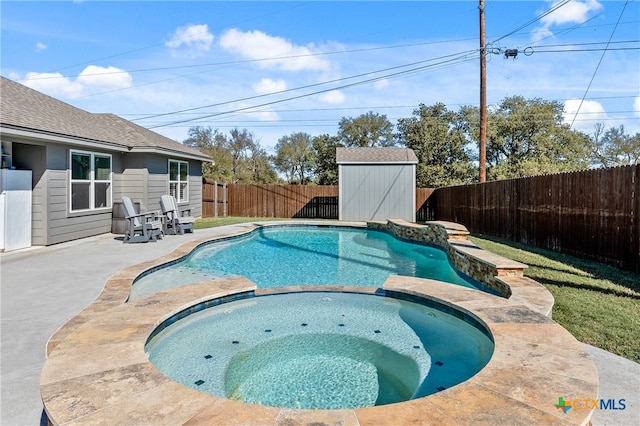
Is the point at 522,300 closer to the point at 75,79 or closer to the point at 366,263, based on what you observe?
the point at 366,263

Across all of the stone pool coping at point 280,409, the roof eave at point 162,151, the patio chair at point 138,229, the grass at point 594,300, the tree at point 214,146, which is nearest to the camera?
the stone pool coping at point 280,409

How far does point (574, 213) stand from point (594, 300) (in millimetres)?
3529

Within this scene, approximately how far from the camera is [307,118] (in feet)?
103

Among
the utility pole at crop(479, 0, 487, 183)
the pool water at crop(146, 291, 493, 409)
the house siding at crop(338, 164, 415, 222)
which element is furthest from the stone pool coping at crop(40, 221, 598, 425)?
the house siding at crop(338, 164, 415, 222)

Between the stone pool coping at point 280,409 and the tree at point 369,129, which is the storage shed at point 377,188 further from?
the tree at point 369,129

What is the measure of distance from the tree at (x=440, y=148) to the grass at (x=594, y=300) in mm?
19851

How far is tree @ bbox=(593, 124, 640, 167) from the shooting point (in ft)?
82.6

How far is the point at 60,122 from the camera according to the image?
9531 mm

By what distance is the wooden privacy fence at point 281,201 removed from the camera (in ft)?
60.7

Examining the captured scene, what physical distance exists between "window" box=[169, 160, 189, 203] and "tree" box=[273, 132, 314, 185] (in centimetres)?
1635

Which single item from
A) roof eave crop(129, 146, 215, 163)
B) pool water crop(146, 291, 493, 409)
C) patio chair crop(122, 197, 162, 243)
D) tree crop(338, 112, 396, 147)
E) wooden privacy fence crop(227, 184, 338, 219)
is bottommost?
pool water crop(146, 291, 493, 409)

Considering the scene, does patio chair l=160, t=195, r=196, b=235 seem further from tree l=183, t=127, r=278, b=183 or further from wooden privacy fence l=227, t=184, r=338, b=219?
tree l=183, t=127, r=278, b=183

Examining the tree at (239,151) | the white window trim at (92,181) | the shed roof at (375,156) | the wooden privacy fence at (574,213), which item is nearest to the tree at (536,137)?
the shed roof at (375,156)

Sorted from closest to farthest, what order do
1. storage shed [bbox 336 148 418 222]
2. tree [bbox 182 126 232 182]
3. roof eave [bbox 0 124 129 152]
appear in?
roof eave [bbox 0 124 129 152]
storage shed [bbox 336 148 418 222]
tree [bbox 182 126 232 182]
